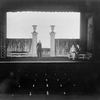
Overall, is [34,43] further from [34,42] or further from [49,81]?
[49,81]

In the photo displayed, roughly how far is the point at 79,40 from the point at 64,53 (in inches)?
53.4

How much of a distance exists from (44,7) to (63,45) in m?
4.37

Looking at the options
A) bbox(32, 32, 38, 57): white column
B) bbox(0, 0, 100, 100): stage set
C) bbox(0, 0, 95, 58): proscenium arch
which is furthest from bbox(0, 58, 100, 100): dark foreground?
bbox(32, 32, 38, 57): white column

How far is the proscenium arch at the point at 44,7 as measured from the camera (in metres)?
8.29

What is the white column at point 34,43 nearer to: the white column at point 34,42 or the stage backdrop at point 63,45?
the white column at point 34,42

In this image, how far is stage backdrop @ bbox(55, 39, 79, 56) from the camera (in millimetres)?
13938

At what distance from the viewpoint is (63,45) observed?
46.0ft

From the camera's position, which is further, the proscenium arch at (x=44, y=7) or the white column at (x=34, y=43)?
the white column at (x=34, y=43)

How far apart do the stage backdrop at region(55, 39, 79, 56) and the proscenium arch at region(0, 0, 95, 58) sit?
2.82ft

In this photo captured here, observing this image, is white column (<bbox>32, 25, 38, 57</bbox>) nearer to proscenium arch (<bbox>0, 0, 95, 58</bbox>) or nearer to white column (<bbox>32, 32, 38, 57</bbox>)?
white column (<bbox>32, 32, 38, 57</bbox>)

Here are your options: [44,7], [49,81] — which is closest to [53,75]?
[49,81]

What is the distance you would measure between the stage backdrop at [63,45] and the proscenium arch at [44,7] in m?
0.86

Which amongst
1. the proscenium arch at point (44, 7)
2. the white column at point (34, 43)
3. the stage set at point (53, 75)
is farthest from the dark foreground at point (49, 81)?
the white column at point (34, 43)

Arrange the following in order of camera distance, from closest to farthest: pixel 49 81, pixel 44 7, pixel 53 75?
pixel 49 81, pixel 53 75, pixel 44 7
